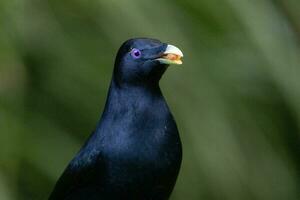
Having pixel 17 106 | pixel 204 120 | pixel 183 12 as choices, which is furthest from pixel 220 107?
pixel 17 106

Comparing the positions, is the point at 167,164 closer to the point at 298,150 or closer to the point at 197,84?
the point at 197,84

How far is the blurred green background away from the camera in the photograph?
3.03 meters

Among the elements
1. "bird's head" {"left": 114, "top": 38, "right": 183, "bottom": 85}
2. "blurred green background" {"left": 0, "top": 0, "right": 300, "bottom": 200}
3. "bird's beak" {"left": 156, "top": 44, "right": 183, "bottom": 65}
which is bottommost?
"blurred green background" {"left": 0, "top": 0, "right": 300, "bottom": 200}

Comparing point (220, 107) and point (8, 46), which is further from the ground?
point (8, 46)

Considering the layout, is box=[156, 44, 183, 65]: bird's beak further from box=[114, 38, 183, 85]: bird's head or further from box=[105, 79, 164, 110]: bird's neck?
box=[105, 79, 164, 110]: bird's neck

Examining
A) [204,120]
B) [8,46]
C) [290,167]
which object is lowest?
[290,167]

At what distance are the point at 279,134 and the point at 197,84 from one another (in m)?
0.51

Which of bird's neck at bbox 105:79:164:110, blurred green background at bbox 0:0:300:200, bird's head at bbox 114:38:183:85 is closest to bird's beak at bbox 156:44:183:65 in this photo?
bird's head at bbox 114:38:183:85

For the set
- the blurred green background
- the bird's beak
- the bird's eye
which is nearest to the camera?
the bird's beak

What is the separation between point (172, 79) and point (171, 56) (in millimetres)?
687

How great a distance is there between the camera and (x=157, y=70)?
2482mm

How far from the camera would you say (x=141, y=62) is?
2.49 meters

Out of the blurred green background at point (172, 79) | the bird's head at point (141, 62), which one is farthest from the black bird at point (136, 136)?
the blurred green background at point (172, 79)

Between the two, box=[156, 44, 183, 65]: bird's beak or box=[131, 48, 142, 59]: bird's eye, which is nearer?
box=[156, 44, 183, 65]: bird's beak
